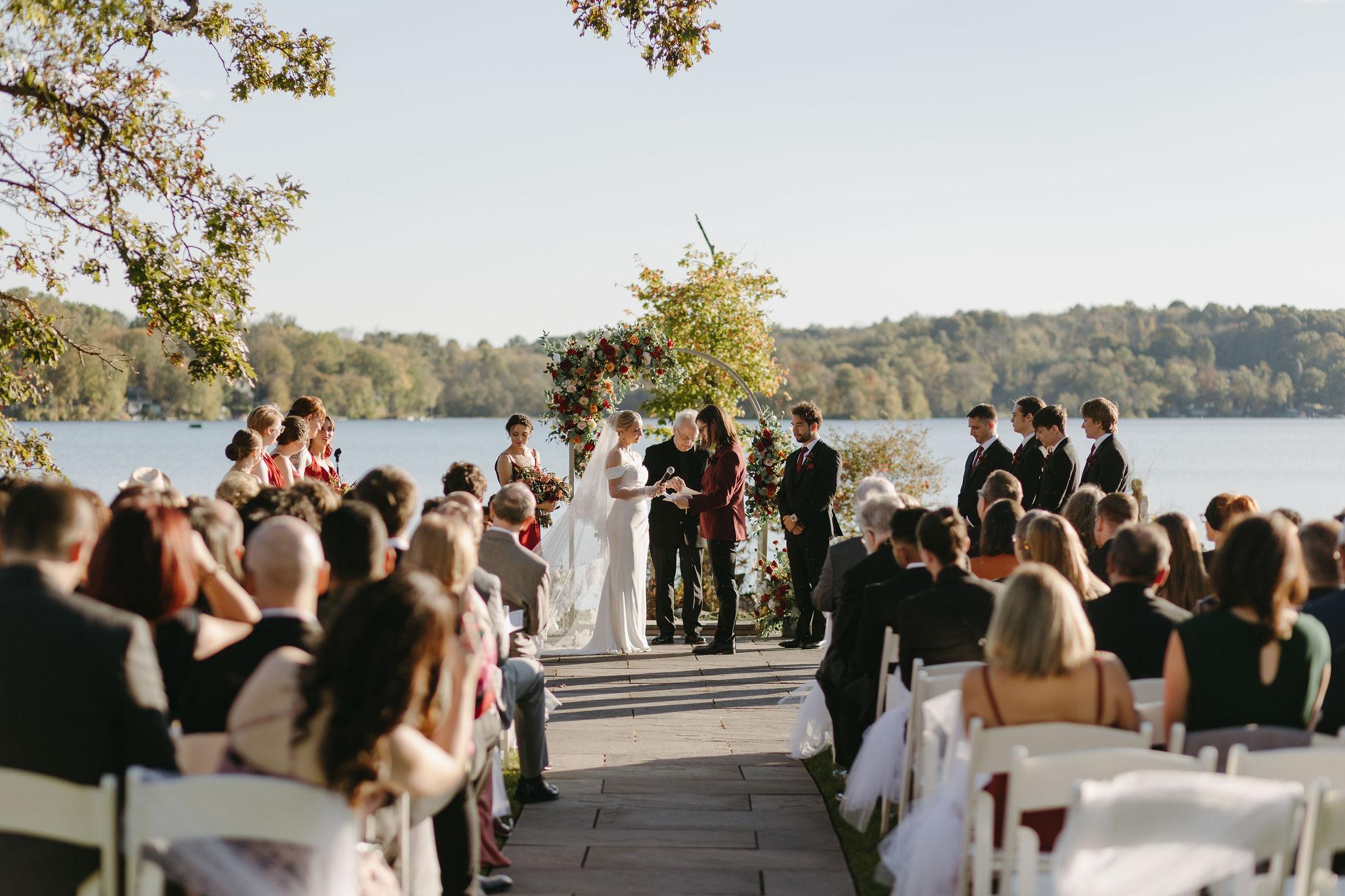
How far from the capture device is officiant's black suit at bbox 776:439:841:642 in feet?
28.7

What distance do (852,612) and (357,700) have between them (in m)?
3.12

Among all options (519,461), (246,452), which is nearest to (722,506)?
(519,461)

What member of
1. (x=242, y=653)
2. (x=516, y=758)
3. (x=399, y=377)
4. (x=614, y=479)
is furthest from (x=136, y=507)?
(x=399, y=377)

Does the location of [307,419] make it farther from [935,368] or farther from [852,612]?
[935,368]

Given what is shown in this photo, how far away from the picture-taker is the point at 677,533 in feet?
29.8

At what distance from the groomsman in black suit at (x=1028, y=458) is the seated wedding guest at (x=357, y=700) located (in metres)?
6.28

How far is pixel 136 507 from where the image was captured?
3.09 m

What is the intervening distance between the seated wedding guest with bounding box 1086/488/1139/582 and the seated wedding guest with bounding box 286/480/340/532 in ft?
10.2

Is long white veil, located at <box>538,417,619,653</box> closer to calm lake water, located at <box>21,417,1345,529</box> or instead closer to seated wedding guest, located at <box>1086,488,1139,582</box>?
calm lake water, located at <box>21,417,1345,529</box>

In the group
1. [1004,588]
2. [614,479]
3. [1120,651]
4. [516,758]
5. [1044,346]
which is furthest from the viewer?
[1044,346]

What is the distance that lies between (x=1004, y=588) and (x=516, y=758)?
348 cm


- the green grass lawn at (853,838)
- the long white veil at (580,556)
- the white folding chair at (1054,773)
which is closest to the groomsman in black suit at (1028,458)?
the long white veil at (580,556)

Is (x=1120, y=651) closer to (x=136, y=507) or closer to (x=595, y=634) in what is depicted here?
(x=136, y=507)

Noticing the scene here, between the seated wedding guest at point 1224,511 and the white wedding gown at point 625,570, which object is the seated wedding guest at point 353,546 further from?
the white wedding gown at point 625,570
